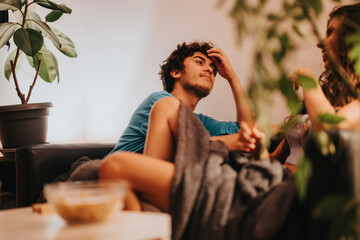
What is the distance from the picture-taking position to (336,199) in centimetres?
72

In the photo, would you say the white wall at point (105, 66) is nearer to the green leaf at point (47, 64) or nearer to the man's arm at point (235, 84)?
the green leaf at point (47, 64)

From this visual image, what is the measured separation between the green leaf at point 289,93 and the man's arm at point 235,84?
44.8 inches

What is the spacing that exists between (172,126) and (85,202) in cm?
57

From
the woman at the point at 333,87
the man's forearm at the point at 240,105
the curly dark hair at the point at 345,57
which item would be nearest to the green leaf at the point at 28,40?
the man's forearm at the point at 240,105

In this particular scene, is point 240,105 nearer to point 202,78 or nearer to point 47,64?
point 202,78

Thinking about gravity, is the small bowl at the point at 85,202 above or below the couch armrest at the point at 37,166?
above

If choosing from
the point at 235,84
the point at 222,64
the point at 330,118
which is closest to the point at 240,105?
the point at 235,84

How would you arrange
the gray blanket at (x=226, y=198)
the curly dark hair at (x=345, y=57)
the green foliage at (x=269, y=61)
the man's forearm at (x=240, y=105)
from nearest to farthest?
the green foliage at (x=269, y=61) → the gray blanket at (x=226, y=198) → the curly dark hair at (x=345, y=57) → the man's forearm at (x=240, y=105)

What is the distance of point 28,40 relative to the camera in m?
2.04

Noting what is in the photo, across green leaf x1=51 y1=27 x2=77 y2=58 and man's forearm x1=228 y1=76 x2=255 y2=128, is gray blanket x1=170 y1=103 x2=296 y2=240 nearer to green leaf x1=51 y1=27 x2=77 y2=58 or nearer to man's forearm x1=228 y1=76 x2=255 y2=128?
man's forearm x1=228 y1=76 x2=255 y2=128

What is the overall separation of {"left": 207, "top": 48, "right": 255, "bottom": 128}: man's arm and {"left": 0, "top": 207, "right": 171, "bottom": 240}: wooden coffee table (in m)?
1.12

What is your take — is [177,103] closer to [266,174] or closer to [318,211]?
[266,174]

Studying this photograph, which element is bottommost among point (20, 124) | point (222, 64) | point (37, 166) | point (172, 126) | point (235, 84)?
point (37, 166)

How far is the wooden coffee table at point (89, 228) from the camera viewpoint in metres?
0.73
